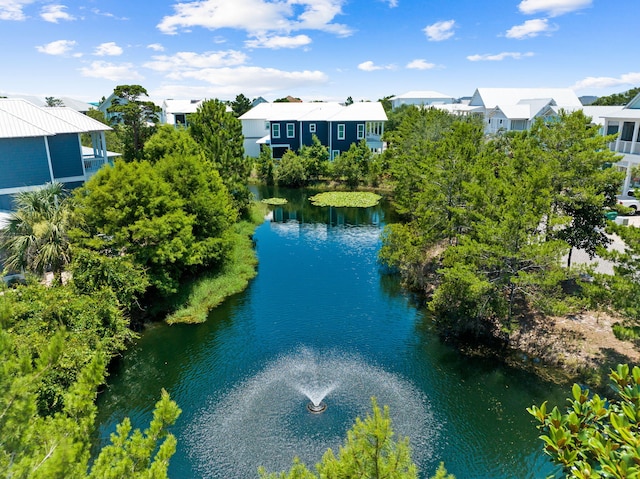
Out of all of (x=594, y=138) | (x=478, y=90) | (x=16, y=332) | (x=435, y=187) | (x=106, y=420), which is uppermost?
(x=478, y=90)

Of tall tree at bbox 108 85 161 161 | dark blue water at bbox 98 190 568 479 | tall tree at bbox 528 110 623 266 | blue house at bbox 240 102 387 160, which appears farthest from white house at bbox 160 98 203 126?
tall tree at bbox 528 110 623 266

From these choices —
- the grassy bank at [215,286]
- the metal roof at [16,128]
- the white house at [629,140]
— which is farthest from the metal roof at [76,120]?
the white house at [629,140]

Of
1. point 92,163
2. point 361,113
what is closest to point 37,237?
point 92,163

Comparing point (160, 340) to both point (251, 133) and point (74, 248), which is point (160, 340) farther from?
point (251, 133)

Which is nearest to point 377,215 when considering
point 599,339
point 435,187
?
point 435,187

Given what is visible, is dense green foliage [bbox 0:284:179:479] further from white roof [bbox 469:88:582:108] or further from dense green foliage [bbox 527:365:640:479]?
white roof [bbox 469:88:582:108]

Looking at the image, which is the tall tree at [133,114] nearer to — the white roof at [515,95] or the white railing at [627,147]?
the white railing at [627,147]
